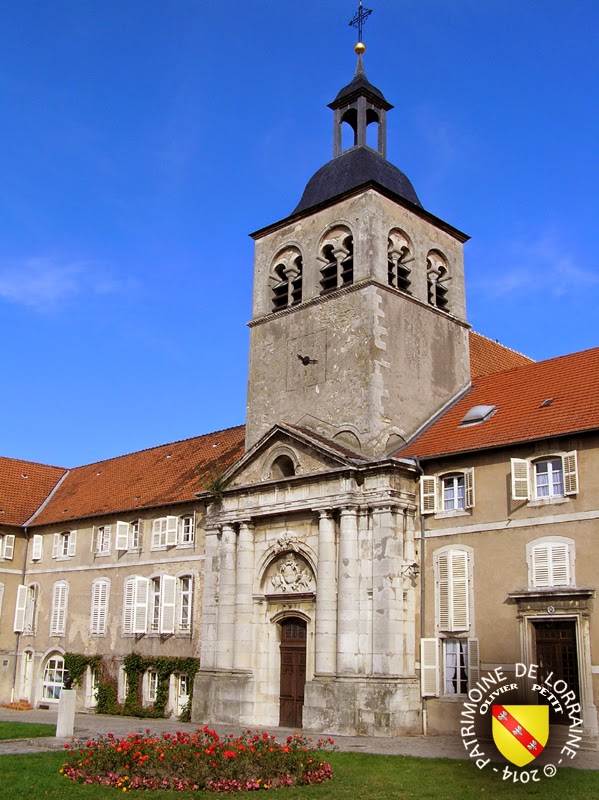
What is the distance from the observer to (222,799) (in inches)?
481

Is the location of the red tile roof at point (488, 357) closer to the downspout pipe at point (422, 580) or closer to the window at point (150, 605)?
the downspout pipe at point (422, 580)

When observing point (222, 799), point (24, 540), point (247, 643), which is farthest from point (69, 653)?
point (222, 799)

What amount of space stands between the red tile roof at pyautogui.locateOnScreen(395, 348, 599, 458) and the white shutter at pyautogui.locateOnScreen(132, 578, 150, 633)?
1176 centimetres

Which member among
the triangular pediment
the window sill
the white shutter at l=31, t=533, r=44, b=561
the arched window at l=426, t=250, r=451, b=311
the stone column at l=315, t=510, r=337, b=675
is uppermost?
the arched window at l=426, t=250, r=451, b=311

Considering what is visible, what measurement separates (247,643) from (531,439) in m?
10.3

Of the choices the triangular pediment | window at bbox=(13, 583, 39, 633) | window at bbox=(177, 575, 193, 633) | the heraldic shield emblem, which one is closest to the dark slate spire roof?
the triangular pediment

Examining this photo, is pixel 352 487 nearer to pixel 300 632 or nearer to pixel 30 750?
pixel 300 632

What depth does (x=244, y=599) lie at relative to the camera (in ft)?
85.8

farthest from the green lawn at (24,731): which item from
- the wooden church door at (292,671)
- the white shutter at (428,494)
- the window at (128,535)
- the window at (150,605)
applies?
the white shutter at (428,494)

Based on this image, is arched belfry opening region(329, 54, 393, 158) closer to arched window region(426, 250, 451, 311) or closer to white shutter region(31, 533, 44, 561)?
arched window region(426, 250, 451, 311)

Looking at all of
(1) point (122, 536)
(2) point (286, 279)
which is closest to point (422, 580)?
(2) point (286, 279)

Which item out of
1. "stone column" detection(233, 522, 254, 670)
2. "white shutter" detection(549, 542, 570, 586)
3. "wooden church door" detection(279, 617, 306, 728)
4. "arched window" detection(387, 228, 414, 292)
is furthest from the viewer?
"arched window" detection(387, 228, 414, 292)

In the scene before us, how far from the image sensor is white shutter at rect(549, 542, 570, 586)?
67.8ft

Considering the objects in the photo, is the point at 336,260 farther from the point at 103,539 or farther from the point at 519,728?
the point at 519,728
